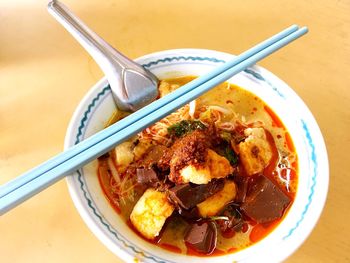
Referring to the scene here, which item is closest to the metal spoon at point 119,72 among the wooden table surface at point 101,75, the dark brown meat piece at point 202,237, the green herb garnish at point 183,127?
the green herb garnish at point 183,127

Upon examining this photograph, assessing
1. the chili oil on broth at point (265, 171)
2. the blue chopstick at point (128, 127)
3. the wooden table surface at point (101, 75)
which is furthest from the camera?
the wooden table surface at point (101, 75)

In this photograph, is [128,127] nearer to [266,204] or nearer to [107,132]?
[107,132]

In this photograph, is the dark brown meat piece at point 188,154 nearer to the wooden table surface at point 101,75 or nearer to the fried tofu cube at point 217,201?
the fried tofu cube at point 217,201

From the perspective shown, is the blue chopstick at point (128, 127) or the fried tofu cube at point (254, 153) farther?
the fried tofu cube at point (254, 153)

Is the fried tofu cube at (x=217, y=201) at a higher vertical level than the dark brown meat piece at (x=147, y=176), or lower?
lower

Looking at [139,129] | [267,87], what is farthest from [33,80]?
[267,87]

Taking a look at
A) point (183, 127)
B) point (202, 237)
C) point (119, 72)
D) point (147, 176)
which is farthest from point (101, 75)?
point (202, 237)
